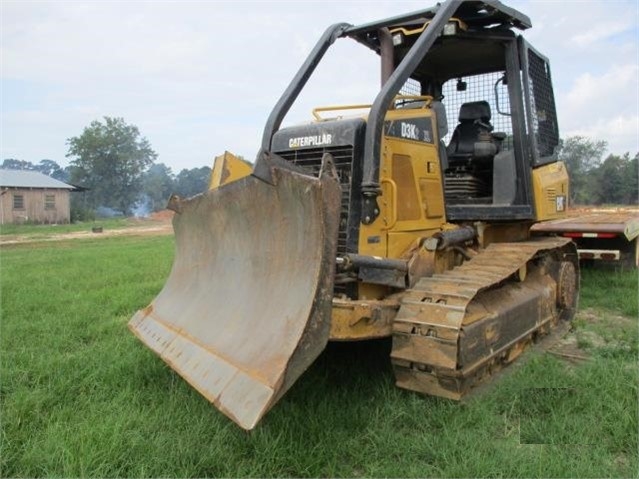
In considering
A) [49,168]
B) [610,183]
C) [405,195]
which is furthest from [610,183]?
[49,168]

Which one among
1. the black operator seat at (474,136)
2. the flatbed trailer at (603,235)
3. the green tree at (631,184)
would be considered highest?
the green tree at (631,184)

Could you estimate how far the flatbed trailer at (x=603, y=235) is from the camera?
23.5ft

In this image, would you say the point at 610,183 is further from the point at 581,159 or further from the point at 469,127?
the point at 469,127

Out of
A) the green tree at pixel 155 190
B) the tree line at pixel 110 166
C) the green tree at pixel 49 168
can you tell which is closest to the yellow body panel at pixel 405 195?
the tree line at pixel 110 166

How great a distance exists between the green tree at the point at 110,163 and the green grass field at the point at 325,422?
54.7 metres

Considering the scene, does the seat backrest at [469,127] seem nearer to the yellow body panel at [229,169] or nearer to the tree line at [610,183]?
the yellow body panel at [229,169]

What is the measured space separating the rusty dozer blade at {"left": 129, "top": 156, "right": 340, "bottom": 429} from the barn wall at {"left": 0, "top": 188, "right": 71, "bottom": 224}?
115 feet

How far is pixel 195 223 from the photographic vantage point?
4402mm

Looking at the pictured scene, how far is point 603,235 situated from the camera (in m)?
7.30

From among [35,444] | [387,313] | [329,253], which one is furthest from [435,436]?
[35,444]

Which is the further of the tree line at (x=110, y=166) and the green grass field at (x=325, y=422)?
the tree line at (x=110, y=166)

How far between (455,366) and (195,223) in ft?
7.40

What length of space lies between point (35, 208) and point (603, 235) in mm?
36959

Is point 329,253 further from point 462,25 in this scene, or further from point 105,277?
point 105,277
